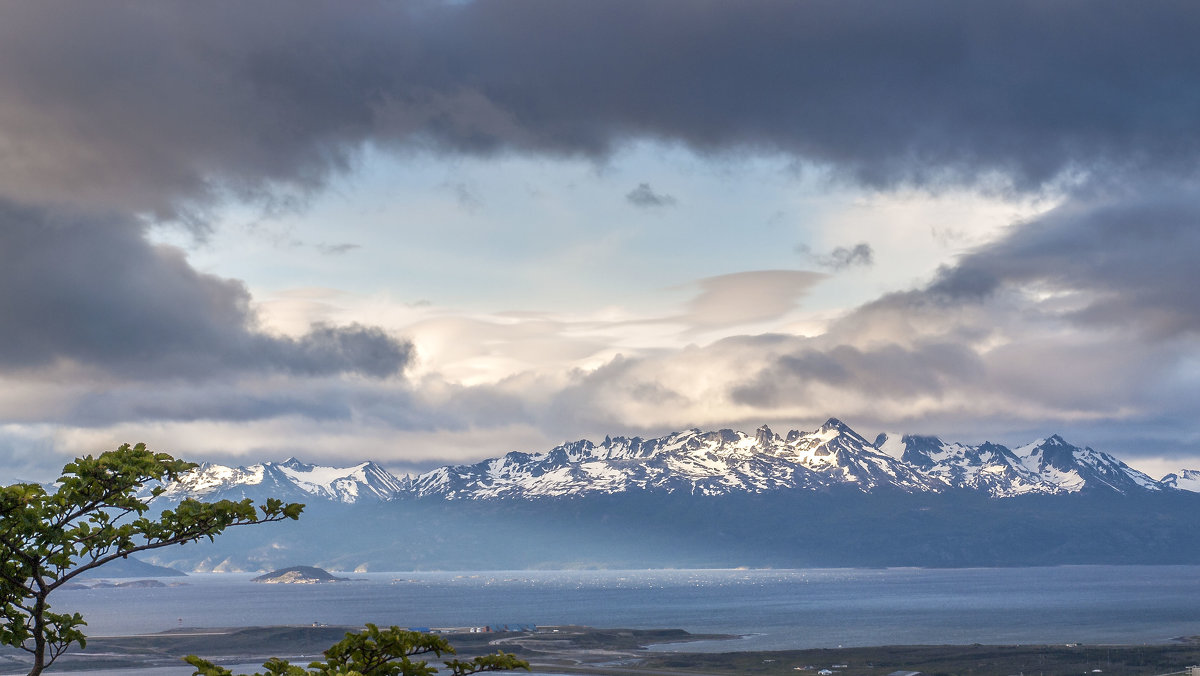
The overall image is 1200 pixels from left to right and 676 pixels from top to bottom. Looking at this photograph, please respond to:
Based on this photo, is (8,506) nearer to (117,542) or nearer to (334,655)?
(117,542)

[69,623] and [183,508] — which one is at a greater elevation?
[183,508]

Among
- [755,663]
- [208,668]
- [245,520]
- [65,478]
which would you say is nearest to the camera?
[208,668]

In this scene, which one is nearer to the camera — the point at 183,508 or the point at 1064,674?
the point at 183,508

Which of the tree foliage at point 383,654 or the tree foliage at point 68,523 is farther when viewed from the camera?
the tree foliage at point 383,654

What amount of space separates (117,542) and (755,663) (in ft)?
590

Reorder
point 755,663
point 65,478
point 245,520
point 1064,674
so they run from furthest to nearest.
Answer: point 755,663 < point 1064,674 < point 245,520 < point 65,478

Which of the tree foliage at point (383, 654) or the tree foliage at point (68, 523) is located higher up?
the tree foliage at point (68, 523)

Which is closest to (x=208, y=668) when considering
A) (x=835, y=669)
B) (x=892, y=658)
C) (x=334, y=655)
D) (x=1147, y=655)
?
(x=334, y=655)

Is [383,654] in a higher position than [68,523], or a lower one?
lower

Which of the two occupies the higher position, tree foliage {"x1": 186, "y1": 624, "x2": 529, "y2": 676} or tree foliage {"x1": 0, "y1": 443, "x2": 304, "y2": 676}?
tree foliage {"x1": 0, "y1": 443, "x2": 304, "y2": 676}

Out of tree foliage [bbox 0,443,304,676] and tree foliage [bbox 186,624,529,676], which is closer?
tree foliage [bbox 0,443,304,676]

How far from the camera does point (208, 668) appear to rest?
23.1m

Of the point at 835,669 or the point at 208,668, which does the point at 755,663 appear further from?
the point at 208,668

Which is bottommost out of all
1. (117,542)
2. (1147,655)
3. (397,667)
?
(1147,655)
